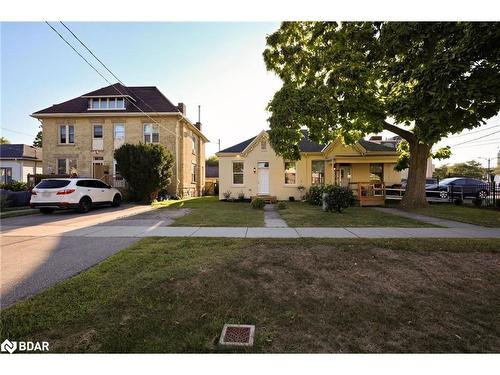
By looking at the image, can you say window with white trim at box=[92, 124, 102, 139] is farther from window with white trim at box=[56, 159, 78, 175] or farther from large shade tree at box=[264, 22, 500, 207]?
large shade tree at box=[264, 22, 500, 207]

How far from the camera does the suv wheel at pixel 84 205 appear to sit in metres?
12.9

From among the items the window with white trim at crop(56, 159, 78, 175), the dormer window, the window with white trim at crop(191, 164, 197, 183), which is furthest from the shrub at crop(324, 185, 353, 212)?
the window with white trim at crop(56, 159, 78, 175)

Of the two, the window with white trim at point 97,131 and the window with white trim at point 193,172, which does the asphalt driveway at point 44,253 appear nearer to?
the window with white trim at point 97,131

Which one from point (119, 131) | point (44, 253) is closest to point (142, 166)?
point (119, 131)

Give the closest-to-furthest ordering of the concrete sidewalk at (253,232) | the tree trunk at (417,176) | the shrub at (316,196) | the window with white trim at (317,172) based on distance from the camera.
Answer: the concrete sidewalk at (253,232) → the tree trunk at (417,176) → the shrub at (316,196) → the window with white trim at (317,172)

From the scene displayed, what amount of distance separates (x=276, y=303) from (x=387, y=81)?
36.4ft

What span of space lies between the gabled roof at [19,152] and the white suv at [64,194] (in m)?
26.6

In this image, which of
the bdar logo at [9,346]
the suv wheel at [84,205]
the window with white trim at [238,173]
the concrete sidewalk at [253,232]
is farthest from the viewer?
the window with white trim at [238,173]

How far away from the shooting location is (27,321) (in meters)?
2.99

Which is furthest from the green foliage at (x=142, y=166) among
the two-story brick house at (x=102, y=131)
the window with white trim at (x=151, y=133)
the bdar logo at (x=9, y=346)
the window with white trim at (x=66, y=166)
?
the bdar logo at (x=9, y=346)

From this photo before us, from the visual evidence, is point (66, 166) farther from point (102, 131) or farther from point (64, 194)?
point (64, 194)

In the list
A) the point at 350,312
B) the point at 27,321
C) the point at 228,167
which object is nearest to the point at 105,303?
the point at 27,321

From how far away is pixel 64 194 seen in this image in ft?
39.9

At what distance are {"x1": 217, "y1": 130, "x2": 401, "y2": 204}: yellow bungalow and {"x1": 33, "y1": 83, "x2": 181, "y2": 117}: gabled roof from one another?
23.5 ft
